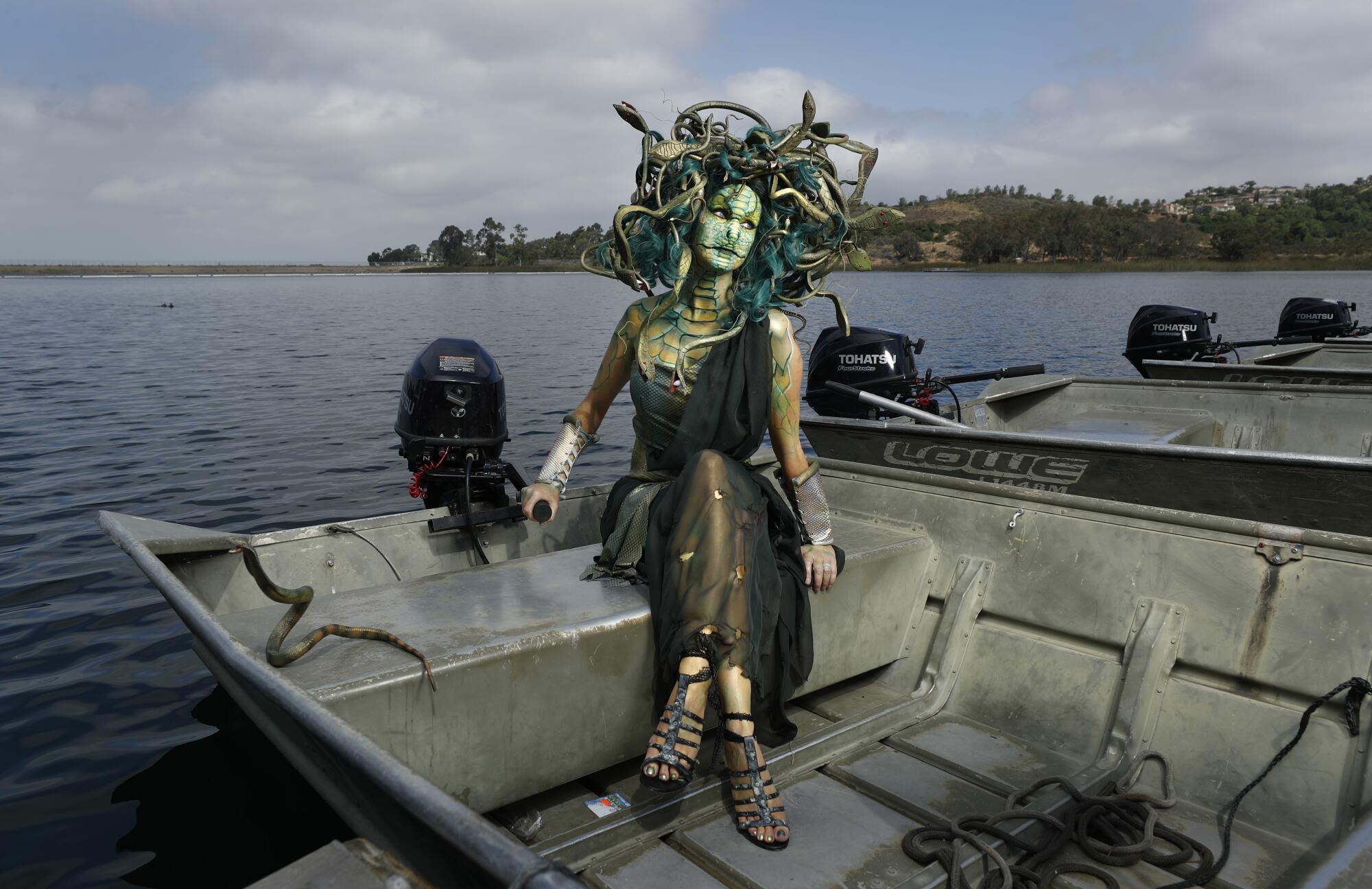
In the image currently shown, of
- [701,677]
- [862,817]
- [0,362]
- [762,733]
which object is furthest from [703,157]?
[0,362]

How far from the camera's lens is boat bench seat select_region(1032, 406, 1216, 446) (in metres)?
6.95

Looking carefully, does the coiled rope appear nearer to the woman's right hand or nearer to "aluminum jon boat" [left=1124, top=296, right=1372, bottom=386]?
the woman's right hand

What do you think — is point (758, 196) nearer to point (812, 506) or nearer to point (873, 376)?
point (812, 506)

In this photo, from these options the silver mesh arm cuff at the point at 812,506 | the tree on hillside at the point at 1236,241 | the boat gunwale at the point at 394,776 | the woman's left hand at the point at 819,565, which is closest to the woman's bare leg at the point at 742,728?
the woman's left hand at the point at 819,565

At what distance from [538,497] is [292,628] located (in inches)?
39.9

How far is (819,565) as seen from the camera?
10.7 feet

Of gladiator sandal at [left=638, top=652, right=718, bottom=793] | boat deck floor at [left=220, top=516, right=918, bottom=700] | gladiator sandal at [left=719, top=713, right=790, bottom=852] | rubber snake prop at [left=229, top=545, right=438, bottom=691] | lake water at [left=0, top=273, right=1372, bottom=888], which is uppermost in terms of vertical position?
rubber snake prop at [left=229, top=545, right=438, bottom=691]

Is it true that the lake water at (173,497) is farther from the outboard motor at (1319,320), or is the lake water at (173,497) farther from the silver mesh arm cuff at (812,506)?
the outboard motor at (1319,320)

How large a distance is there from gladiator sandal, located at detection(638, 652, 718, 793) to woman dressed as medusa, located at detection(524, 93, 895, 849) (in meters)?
0.14

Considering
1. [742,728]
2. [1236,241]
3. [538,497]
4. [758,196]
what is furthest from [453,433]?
[1236,241]

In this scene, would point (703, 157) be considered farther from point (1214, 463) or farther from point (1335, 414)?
point (1335, 414)

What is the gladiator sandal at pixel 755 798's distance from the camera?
107 inches

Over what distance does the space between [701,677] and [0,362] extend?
23.4 meters

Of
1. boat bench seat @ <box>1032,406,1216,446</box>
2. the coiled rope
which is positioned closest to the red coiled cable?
the coiled rope
